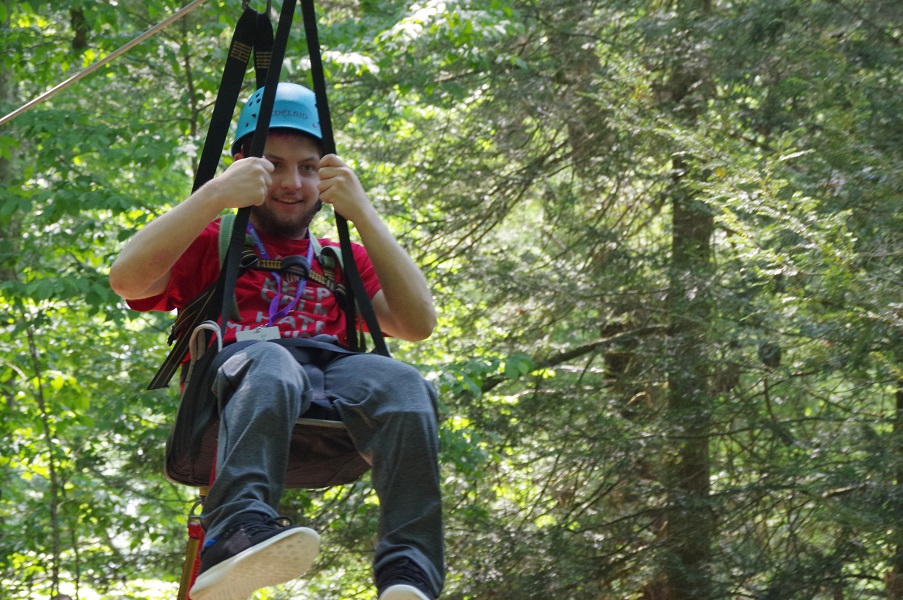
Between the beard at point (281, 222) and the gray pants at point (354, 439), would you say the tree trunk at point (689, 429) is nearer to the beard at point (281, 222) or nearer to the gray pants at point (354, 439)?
the beard at point (281, 222)

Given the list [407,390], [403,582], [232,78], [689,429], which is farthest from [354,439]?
[689,429]

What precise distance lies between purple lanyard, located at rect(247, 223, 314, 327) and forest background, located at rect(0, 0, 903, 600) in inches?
81.3

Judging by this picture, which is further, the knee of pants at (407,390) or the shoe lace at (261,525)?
the knee of pants at (407,390)

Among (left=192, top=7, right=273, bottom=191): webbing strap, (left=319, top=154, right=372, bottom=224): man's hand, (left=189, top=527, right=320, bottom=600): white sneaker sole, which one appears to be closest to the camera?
(left=189, top=527, right=320, bottom=600): white sneaker sole

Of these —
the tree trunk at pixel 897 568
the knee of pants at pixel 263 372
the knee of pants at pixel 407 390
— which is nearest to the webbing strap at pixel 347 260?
the knee of pants at pixel 407 390

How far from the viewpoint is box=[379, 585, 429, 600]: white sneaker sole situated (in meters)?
2.00

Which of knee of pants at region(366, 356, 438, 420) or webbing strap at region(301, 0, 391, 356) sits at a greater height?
webbing strap at region(301, 0, 391, 356)

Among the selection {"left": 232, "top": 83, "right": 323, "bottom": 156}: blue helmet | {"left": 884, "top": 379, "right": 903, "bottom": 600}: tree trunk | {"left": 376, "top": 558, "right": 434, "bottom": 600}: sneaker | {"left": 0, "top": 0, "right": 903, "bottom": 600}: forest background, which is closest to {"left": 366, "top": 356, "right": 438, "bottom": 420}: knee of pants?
{"left": 376, "top": 558, "right": 434, "bottom": 600}: sneaker

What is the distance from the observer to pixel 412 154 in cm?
887

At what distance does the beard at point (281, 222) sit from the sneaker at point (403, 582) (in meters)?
1.06

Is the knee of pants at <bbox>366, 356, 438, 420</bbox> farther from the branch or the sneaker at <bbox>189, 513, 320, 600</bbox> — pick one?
the branch

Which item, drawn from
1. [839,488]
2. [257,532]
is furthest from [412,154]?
[257,532]

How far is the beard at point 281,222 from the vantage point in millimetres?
2795

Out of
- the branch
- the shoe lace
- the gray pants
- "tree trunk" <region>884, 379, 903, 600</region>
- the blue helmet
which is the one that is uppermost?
the branch
